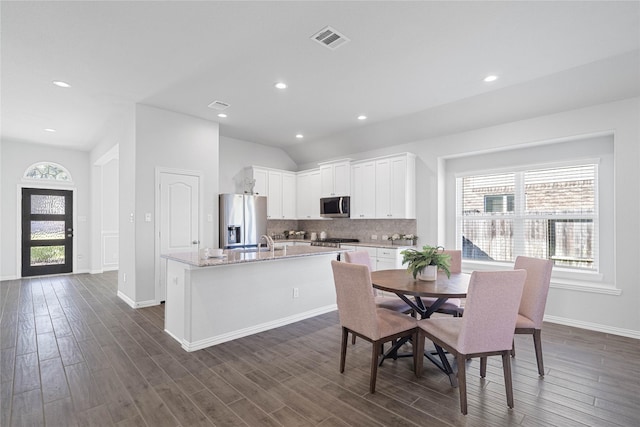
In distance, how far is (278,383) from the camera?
2.51 m

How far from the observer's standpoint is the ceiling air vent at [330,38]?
2.74 m

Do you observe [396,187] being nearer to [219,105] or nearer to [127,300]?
[219,105]

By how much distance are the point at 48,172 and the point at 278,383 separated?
26.2ft

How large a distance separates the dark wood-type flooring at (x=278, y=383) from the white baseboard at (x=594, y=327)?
0.49 feet

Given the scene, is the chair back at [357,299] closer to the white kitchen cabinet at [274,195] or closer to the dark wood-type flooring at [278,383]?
the dark wood-type flooring at [278,383]

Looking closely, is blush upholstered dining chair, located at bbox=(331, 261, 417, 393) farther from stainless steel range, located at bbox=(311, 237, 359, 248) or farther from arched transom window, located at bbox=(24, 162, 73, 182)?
arched transom window, located at bbox=(24, 162, 73, 182)

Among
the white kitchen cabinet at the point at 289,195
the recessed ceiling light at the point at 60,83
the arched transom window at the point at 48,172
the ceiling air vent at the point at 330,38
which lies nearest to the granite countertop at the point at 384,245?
the white kitchen cabinet at the point at 289,195

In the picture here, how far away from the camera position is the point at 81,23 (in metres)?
2.65

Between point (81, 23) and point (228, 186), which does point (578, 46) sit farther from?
point (228, 186)

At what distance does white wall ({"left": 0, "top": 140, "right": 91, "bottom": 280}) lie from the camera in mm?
6641

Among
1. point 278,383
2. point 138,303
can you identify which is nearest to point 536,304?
point 278,383

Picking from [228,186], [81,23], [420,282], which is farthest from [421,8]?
[228,186]

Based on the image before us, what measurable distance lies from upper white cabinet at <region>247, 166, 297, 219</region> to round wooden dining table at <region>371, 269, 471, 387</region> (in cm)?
418

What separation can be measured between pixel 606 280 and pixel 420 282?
115 inches
